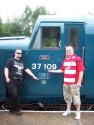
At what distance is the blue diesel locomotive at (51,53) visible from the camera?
10523 mm

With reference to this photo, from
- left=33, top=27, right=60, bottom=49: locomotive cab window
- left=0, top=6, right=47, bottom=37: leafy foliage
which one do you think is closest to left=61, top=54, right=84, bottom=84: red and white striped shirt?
left=33, top=27, right=60, bottom=49: locomotive cab window

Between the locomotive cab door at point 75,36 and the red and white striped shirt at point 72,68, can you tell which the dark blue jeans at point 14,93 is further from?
the locomotive cab door at point 75,36

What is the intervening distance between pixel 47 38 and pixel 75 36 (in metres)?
0.69

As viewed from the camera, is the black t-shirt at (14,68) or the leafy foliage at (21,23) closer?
the black t-shirt at (14,68)

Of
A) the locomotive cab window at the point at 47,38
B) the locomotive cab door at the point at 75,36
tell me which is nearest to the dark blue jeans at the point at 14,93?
the locomotive cab window at the point at 47,38

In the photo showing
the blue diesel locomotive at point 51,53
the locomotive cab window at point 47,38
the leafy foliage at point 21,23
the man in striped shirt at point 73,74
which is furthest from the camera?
the leafy foliage at point 21,23

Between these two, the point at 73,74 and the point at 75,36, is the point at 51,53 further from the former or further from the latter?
the point at 73,74

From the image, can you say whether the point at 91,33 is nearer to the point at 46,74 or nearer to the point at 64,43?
the point at 64,43

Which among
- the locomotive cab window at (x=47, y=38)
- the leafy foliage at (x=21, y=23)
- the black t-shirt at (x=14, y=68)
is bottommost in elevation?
the leafy foliage at (x=21, y=23)

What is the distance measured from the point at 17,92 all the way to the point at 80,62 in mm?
1759

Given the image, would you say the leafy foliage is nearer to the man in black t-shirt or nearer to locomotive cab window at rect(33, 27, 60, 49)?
locomotive cab window at rect(33, 27, 60, 49)

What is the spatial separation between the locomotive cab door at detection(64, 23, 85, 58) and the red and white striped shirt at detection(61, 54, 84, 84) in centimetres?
98

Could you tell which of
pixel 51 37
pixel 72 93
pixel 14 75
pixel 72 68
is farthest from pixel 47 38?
pixel 72 93

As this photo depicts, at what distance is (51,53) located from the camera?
34.6ft
